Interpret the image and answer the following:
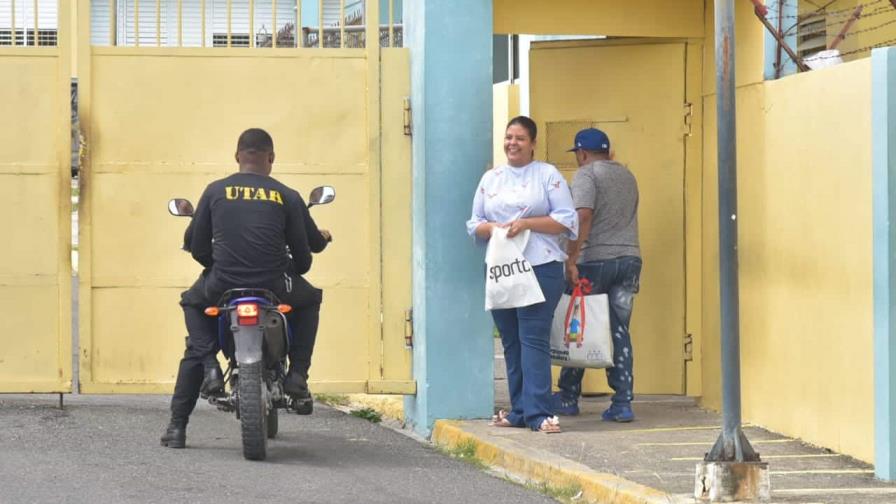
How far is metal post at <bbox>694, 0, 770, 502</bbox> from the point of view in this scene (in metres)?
6.99

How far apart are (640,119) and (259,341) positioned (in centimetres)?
348

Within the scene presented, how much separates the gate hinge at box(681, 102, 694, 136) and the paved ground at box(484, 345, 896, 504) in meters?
1.74

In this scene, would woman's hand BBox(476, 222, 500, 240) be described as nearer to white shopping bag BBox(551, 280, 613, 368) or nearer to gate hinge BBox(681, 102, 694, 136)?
white shopping bag BBox(551, 280, 613, 368)

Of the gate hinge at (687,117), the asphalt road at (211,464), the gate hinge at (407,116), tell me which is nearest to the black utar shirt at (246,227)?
the asphalt road at (211,464)

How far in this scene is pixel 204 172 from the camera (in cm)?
980

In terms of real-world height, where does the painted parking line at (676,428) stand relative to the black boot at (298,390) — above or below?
below

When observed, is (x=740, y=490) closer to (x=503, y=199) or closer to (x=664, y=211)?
(x=503, y=199)

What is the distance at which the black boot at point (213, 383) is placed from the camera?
857cm

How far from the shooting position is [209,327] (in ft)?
28.8

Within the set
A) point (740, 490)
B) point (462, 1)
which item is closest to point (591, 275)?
point (462, 1)

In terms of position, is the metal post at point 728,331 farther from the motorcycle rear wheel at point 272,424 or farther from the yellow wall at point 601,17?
the yellow wall at point 601,17

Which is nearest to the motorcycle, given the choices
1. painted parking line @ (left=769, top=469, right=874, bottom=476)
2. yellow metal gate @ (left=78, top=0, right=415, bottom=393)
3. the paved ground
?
yellow metal gate @ (left=78, top=0, right=415, bottom=393)

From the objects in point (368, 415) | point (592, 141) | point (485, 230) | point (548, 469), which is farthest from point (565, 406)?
point (548, 469)

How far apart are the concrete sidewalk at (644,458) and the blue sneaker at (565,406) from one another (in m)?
0.10
